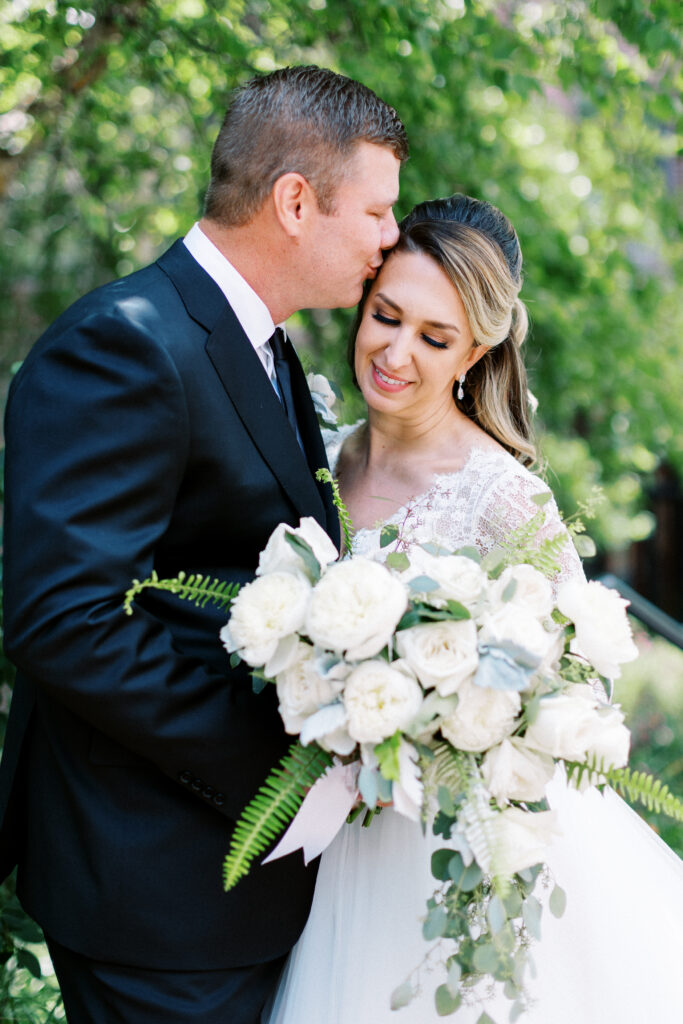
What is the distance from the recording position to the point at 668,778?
498cm

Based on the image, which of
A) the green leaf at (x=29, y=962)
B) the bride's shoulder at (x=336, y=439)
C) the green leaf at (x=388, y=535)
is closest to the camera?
the green leaf at (x=388, y=535)

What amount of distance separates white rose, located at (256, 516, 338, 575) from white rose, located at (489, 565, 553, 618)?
0.31 meters

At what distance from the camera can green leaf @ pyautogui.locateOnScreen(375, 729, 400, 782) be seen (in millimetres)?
1562

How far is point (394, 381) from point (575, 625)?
116 cm

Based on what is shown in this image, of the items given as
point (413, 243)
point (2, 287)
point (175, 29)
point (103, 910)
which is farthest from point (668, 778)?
point (2, 287)

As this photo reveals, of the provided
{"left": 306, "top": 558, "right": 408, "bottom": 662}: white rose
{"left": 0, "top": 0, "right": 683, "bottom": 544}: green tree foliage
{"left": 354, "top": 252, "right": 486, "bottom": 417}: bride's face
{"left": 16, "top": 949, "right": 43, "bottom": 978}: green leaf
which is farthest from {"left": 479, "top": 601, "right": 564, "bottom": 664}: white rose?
{"left": 0, "top": 0, "right": 683, "bottom": 544}: green tree foliage

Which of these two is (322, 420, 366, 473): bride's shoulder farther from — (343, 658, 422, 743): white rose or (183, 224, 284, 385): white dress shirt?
(343, 658, 422, 743): white rose

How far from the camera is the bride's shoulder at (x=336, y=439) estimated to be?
3137 millimetres

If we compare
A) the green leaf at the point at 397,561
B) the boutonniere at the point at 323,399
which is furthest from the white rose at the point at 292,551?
the boutonniere at the point at 323,399

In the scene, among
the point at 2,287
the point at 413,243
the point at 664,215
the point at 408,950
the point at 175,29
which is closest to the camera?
the point at 408,950

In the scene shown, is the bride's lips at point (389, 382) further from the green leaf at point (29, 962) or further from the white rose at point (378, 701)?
the green leaf at point (29, 962)

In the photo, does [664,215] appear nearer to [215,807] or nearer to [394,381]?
[394,381]

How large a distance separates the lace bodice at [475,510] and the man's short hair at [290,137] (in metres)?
0.84

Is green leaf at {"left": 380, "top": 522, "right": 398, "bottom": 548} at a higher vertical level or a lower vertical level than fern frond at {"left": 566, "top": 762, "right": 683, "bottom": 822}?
higher
